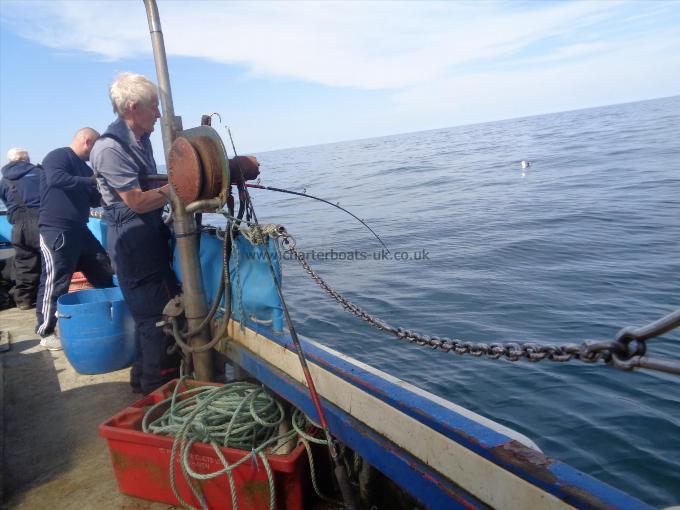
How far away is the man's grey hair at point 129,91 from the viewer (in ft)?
9.62

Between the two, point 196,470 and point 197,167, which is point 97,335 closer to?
point 196,470

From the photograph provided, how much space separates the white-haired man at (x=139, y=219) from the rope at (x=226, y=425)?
22.0 inches

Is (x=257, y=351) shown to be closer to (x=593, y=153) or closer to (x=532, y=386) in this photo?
(x=532, y=386)

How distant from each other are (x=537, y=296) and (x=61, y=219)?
6.10m

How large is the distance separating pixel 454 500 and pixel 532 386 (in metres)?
3.37

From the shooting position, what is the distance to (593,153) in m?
23.6

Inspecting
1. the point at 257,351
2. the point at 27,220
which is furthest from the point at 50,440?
the point at 27,220

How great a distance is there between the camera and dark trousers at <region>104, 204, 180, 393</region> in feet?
10.3

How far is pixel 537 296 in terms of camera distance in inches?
261

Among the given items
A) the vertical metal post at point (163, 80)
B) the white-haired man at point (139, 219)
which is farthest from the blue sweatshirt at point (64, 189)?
the vertical metal post at point (163, 80)

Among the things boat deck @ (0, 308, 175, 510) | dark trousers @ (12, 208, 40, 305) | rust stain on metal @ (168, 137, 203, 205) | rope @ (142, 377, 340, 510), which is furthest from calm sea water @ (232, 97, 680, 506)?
dark trousers @ (12, 208, 40, 305)

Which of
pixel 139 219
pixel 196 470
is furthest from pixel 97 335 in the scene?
pixel 196 470

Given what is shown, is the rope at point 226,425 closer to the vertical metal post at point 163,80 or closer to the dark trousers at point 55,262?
the vertical metal post at point 163,80

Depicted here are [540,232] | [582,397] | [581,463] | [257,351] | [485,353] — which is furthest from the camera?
[540,232]
